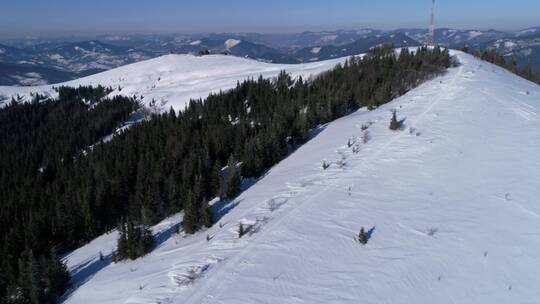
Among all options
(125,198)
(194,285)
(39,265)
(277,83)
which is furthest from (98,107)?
(194,285)

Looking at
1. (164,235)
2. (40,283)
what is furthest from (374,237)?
(40,283)

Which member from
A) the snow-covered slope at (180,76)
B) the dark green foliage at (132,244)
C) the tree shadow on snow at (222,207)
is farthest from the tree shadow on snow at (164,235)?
the snow-covered slope at (180,76)

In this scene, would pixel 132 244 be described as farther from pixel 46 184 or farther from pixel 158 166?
pixel 46 184

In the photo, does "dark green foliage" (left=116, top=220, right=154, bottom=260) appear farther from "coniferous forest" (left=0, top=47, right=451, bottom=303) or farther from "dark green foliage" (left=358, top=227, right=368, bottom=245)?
"dark green foliage" (left=358, top=227, right=368, bottom=245)

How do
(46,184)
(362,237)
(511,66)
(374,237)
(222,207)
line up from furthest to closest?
(511,66) → (46,184) → (222,207) → (374,237) → (362,237)

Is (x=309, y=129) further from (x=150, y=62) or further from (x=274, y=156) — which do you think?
(x=150, y=62)
